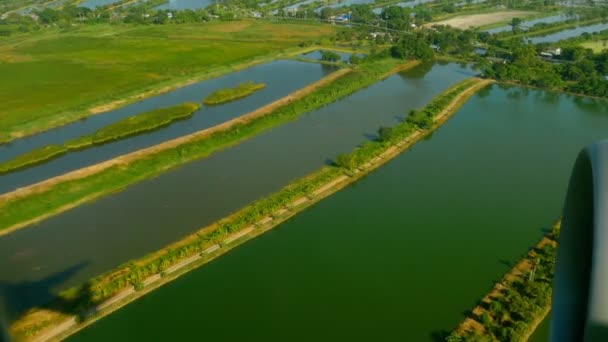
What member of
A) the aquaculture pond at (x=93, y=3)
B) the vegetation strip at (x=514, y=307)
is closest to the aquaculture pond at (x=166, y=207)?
the vegetation strip at (x=514, y=307)

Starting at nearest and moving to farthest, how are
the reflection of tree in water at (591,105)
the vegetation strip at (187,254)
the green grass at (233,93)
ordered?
1. the vegetation strip at (187,254)
2. the reflection of tree in water at (591,105)
3. the green grass at (233,93)

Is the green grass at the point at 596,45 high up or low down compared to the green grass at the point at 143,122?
down

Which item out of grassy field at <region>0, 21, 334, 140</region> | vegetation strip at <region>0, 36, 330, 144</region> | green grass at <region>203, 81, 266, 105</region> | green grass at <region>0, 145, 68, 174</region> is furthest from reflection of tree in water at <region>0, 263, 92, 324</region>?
green grass at <region>203, 81, 266, 105</region>

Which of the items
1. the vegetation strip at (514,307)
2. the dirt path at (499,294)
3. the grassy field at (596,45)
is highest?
the grassy field at (596,45)

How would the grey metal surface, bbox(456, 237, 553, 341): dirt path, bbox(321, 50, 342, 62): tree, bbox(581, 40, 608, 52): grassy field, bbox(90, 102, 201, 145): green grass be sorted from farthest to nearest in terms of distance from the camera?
1. bbox(581, 40, 608, 52): grassy field
2. bbox(321, 50, 342, 62): tree
3. bbox(90, 102, 201, 145): green grass
4. bbox(456, 237, 553, 341): dirt path
5. the grey metal surface

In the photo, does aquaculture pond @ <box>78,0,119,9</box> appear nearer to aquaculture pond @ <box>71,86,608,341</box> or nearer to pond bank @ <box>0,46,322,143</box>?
pond bank @ <box>0,46,322,143</box>

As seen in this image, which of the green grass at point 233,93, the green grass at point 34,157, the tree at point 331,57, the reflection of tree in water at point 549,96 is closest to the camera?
the green grass at point 34,157

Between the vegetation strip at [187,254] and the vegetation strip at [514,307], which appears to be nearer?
the vegetation strip at [514,307]

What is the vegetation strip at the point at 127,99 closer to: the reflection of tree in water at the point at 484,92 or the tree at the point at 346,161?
A: the tree at the point at 346,161
